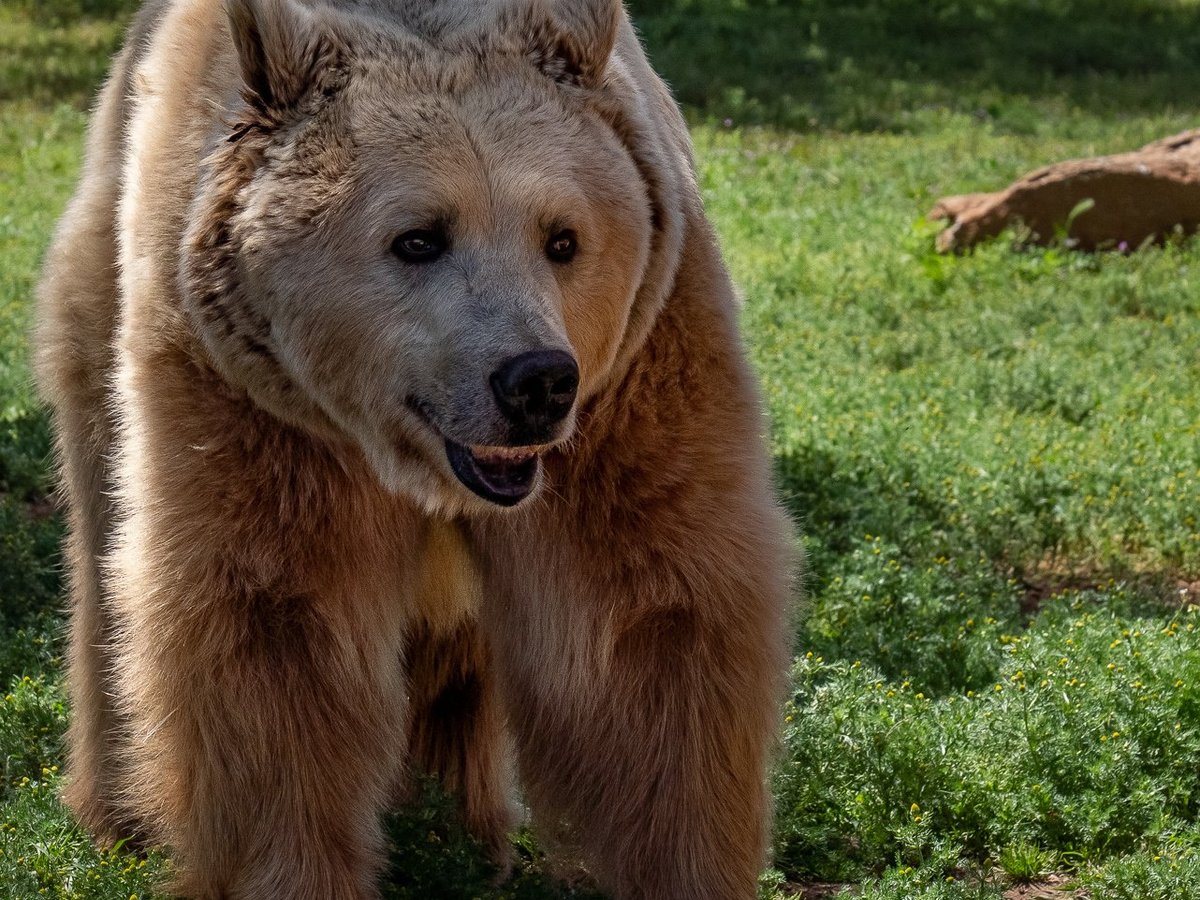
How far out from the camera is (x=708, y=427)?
3244 mm

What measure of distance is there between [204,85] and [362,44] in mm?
377

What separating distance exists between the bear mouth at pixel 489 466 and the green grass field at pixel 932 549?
119 cm

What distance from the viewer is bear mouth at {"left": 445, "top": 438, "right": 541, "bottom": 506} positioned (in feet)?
10.1

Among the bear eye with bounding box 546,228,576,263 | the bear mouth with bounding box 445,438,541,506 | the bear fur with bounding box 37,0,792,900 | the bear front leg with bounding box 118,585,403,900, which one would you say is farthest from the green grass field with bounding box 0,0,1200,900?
the bear eye with bounding box 546,228,576,263

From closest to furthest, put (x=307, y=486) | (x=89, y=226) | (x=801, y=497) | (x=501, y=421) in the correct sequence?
(x=501, y=421)
(x=307, y=486)
(x=89, y=226)
(x=801, y=497)

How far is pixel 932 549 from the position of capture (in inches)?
223

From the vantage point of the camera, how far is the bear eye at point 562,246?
3.08 m

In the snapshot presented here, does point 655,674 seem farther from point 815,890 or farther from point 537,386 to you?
point 815,890

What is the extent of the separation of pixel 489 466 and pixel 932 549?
292cm

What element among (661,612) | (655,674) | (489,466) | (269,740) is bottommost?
(269,740)

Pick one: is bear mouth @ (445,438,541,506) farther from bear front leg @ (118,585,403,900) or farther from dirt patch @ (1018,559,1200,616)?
dirt patch @ (1018,559,1200,616)

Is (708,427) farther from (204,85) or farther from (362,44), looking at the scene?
(204,85)

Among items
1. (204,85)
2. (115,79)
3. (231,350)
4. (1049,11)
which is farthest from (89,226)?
(1049,11)

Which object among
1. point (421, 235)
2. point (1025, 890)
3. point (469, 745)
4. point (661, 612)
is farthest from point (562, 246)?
point (1025, 890)
